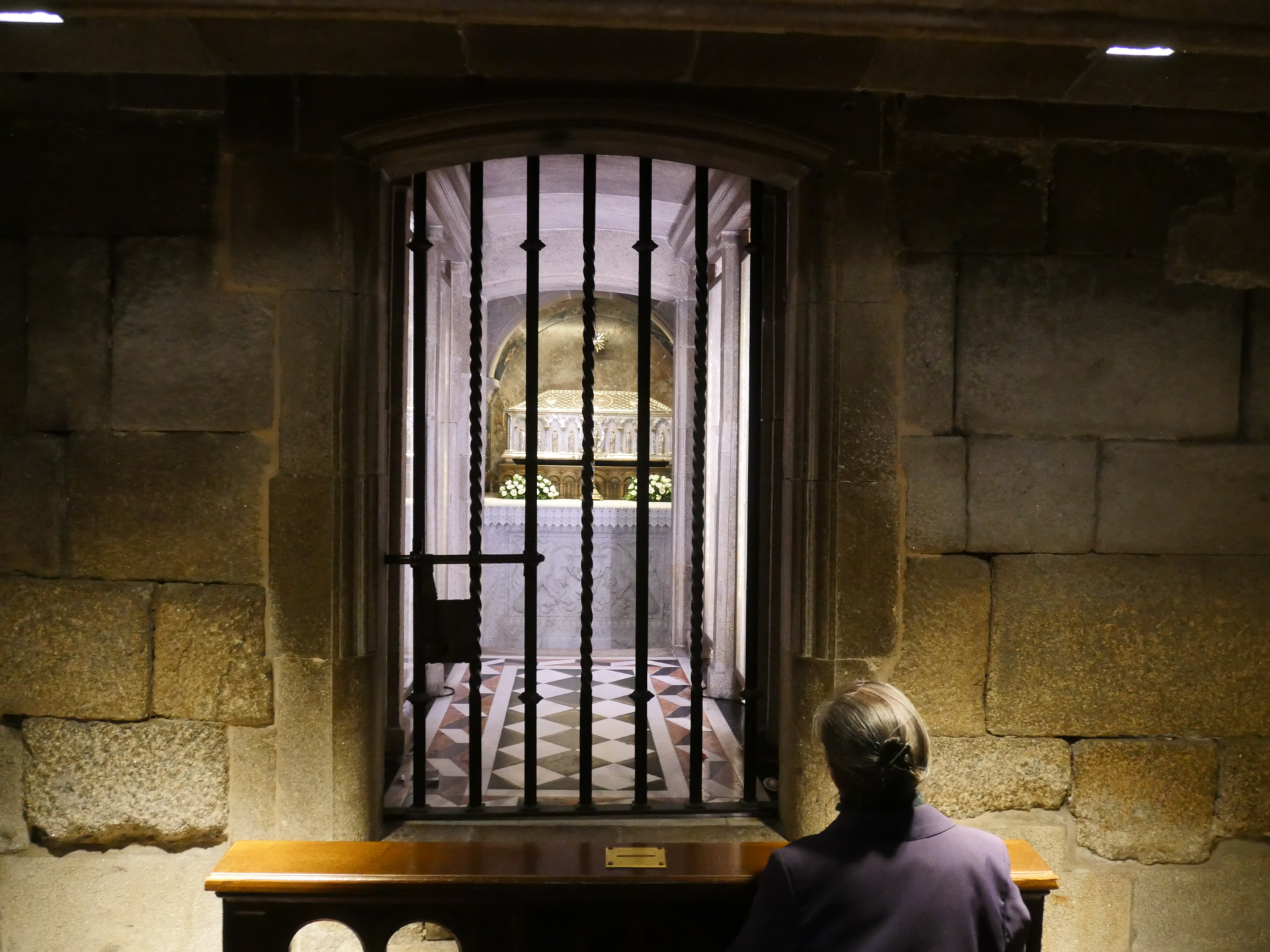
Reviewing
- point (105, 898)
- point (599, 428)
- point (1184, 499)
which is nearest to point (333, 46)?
point (105, 898)

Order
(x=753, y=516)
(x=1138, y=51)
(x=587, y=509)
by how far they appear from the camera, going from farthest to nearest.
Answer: (x=753, y=516) → (x=587, y=509) → (x=1138, y=51)

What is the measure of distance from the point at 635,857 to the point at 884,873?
1.85ft

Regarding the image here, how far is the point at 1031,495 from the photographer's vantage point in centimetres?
222

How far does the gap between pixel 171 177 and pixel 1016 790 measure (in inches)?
107

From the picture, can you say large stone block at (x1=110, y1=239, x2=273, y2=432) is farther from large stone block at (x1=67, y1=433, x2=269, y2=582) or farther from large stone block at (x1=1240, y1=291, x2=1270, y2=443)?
large stone block at (x1=1240, y1=291, x2=1270, y2=443)

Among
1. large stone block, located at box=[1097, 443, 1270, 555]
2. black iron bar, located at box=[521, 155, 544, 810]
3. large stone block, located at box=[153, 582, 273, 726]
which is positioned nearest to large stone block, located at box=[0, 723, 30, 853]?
large stone block, located at box=[153, 582, 273, 726]

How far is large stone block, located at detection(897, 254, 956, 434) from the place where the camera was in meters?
2.20

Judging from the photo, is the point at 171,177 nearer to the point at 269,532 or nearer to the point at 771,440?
the point at 269,532

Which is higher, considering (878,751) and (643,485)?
(643,485)

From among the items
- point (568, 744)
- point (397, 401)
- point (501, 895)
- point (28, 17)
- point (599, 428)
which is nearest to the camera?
point (501, 895)

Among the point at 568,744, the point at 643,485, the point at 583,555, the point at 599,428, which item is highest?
the point at 599,428

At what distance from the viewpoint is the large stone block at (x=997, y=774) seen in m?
2.22

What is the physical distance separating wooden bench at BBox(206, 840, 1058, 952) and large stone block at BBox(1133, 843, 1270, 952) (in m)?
1.01

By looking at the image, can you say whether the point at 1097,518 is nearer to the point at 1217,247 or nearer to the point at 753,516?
the point at 1217,247
